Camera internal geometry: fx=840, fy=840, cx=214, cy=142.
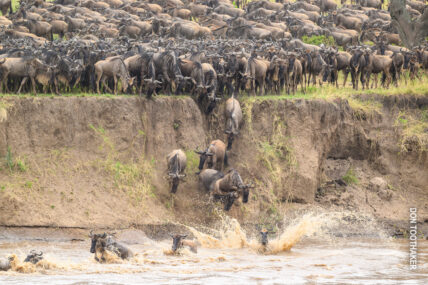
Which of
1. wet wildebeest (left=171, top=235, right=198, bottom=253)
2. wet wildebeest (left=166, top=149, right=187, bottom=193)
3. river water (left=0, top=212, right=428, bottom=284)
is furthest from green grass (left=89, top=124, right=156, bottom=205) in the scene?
wet wildebeest (left=171, top=235, right=198, bottom=253)

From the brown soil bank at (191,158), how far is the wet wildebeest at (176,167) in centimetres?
47

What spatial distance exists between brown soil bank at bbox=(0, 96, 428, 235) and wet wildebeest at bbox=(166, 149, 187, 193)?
47 cm

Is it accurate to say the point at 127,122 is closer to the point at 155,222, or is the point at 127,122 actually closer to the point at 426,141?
the point at 155,222

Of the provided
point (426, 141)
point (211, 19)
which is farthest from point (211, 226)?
point (211, 19)

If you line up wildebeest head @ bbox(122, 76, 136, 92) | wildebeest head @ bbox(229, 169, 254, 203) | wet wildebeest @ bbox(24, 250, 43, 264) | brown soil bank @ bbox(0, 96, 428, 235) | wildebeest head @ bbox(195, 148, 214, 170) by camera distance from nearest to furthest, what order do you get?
wet wildebeest @ bbox(24, 250, 43, 264)
brown soil bank @ bbox(0, 96, 428, 235)
wildebeest head @ bbox(229, 169, 254, 203)
wildebeest head @ bbox(195, 148, 214, 170)
wildebeest head @ bbox(122, 76, 136, 92)

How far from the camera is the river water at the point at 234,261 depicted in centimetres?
1405

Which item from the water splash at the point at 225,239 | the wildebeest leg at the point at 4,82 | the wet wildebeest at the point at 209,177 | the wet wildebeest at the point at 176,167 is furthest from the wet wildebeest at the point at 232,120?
the wildebeest leg at the point at 4,82

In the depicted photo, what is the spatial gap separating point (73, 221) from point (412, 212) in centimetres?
917

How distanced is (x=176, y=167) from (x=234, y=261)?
4.34 m

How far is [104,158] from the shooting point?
2011 centimetres

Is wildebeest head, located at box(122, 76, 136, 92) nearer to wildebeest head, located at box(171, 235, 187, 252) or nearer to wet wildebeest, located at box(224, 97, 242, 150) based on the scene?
wet wildebeest, located at box(224, 97, 242, 150)

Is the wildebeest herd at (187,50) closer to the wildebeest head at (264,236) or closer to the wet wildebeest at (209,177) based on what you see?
the wet wildebeest at (209,177)

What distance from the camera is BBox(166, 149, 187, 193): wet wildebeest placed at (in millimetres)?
19922

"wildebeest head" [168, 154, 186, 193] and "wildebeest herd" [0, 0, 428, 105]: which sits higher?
"wildebeest herd" [0, 0, 428, 105]
